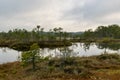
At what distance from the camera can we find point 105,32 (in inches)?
6457

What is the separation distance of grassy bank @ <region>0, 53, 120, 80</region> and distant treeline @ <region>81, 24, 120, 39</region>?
12406 cm

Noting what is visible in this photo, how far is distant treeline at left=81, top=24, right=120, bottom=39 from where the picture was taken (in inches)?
5896

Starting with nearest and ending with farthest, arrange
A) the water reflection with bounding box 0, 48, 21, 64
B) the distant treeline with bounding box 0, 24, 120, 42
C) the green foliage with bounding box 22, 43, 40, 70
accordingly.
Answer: the green foliage with bounding box 22, 43, 40, 70, the water reflection with bounding box 0, 48, 21, 64, the distant treeline with bounding box 0, 24, 120, 42

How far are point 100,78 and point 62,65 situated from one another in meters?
5.41

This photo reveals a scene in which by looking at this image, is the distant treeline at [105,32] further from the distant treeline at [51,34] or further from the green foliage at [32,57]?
the green foliage at [32,57]

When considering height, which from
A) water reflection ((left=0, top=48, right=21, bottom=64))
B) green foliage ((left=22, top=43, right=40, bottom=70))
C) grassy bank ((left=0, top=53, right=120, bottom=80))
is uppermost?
green foliage ((left=22, top=43, right=40, bottom=70))

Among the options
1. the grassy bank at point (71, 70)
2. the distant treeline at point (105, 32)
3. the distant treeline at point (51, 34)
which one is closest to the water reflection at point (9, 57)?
the grassy bank at point (71, 70)

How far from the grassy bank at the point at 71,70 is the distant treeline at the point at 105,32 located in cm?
12406

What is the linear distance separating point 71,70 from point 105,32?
148599 millimetres

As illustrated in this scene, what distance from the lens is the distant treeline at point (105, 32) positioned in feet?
491

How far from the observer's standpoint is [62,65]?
20.7 metres

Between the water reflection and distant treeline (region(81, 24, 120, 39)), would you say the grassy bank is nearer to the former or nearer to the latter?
the water reflection

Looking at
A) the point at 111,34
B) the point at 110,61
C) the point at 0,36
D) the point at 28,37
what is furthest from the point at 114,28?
the point at 110,61

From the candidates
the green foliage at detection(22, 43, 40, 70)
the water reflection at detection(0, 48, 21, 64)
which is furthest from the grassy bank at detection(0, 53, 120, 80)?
the water reflection at detection(0, 48, 21, 64)
